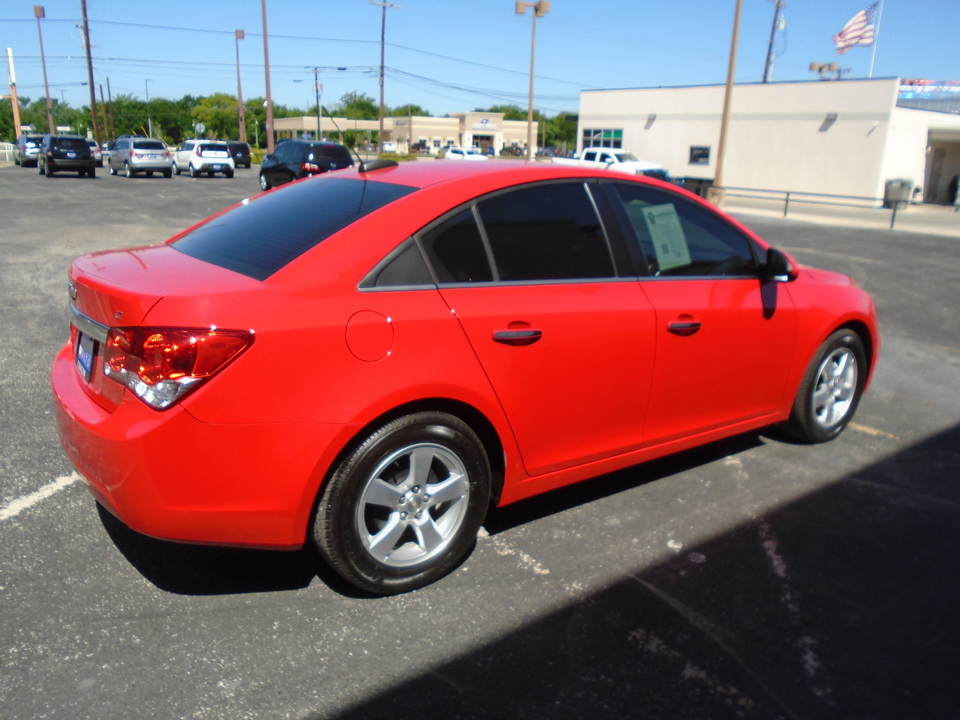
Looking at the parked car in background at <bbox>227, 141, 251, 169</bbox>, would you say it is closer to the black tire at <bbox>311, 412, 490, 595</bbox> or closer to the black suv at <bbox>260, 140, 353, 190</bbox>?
the black suv at <bbox>260, 140, 353, 190</bbox>

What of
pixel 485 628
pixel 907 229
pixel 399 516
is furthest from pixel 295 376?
pixel 907 229

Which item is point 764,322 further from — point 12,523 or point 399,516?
point 12,523

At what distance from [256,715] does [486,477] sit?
1.22m

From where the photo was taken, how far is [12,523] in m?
3.55

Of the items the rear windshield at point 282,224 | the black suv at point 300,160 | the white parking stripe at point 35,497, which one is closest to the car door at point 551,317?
the rear windshield at point 282,224

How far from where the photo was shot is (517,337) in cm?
314

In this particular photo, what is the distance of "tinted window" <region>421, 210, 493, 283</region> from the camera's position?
3.08 meters

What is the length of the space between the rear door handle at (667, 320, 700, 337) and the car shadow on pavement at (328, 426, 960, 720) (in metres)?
0.96

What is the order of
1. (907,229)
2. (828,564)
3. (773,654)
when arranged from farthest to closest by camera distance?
1. (907,229)
2. (828,564)
3. (773,654)

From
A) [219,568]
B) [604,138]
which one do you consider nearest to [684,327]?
[219,568]

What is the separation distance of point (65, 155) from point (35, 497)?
32.9 meters

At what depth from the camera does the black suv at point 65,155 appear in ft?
104

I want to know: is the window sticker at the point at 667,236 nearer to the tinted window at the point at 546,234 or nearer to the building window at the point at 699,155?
the tinted window at the point at 546,234

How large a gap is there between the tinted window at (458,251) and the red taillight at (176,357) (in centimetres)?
82
